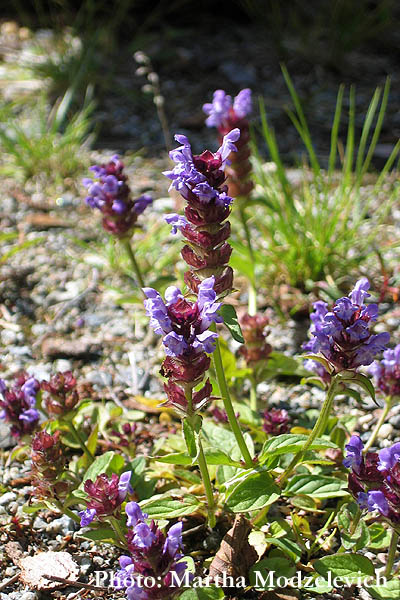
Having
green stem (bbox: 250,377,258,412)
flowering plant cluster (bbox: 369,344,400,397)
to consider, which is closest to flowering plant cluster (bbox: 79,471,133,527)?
green stem (bbox: 250,377,258,412)

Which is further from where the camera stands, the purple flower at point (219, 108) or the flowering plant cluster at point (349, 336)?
the purple flower at point (219, 108)

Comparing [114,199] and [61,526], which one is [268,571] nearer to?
[61,526]

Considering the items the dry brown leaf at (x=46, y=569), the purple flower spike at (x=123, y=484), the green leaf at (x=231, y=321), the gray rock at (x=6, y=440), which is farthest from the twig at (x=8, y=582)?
the green leaf at (x=231, y=321)

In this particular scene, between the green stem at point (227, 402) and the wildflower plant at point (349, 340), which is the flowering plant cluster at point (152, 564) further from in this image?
the wildflower plant at point (349, 340)

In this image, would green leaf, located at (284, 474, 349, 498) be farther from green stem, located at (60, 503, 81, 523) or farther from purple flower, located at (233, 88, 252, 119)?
purple flower, located at (233, 88, 252, 119)

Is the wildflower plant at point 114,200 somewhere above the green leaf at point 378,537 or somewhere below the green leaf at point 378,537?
above

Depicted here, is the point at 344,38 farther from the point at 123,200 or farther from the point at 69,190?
the point at 123,200

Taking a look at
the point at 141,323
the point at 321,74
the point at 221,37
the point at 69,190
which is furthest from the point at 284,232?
the point at 221,37

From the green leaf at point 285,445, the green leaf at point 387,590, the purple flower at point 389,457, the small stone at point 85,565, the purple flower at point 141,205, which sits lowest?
the green leaf at point 387,590
